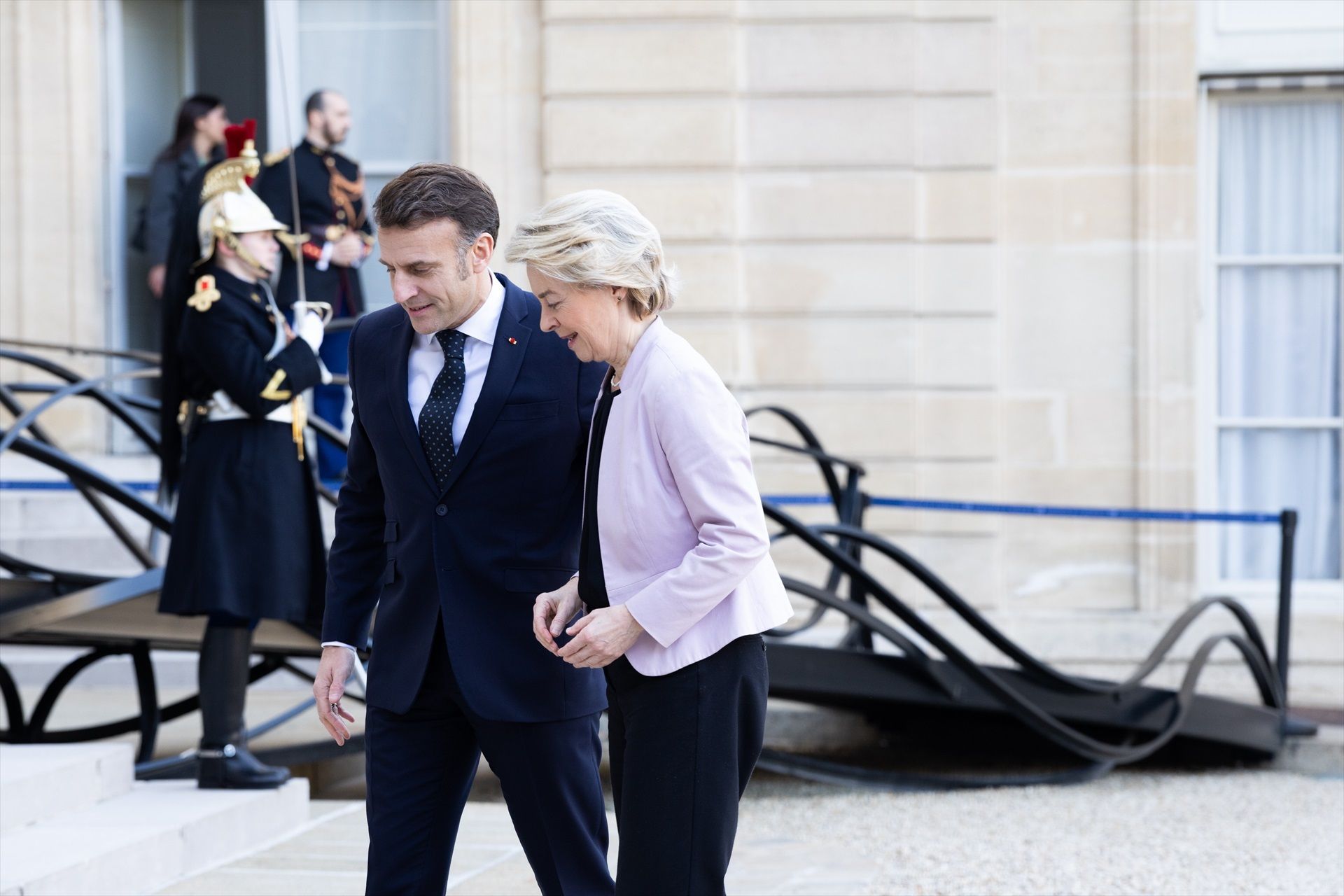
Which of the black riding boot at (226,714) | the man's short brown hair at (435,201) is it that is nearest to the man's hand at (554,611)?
the man's short brown hair at (435,201)

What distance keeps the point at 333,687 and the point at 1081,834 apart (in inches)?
119

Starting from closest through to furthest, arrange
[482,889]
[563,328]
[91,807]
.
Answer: [563,328], [482,889], [91,807]

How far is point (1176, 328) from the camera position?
300 inches

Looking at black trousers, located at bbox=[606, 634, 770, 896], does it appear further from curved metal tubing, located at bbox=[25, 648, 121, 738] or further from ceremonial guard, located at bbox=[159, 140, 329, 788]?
curved metal tubing, located at bbox=[25, 648, 121, 738]

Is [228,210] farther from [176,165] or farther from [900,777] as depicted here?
[176,165]

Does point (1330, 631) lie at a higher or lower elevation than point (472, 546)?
lower

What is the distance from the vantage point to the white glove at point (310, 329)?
4.43m

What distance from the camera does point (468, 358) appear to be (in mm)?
2635

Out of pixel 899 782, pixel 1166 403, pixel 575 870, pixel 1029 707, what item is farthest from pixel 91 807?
pixel 1166 403

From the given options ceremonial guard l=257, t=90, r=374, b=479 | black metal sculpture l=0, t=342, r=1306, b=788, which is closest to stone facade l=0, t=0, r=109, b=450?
ceremonial guard l=257, t=90, r=374, b=479

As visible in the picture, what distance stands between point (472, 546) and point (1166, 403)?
5773mm

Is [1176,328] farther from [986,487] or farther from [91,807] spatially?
[91,807]

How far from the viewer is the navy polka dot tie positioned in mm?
2568

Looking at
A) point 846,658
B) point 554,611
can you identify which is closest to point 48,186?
point 846,658
